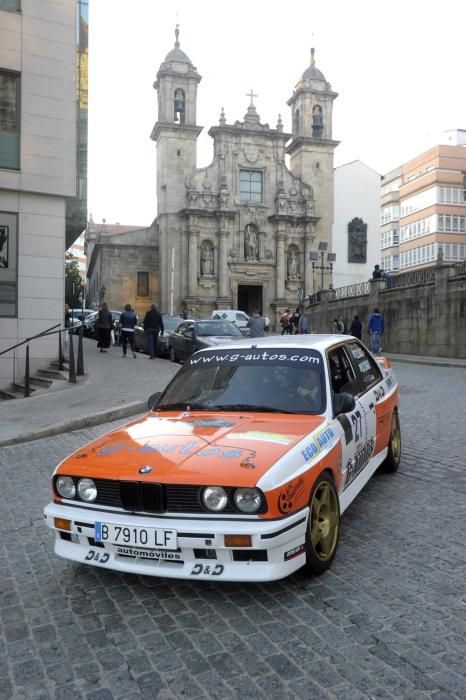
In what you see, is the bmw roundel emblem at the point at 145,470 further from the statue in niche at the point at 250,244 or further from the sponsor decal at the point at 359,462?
the statue in niche at the point at 250,244

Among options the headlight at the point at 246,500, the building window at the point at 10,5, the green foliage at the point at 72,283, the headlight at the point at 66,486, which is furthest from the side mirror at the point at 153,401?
the green foliage at the point at 72,283

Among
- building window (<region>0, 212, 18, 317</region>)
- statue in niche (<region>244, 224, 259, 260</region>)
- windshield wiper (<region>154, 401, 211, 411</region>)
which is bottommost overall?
windshield wiper (<region>154, 401, 211, 411</region>)

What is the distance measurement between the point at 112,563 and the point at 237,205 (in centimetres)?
5131

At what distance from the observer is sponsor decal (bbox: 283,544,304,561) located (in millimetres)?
3459

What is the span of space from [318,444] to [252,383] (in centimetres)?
106

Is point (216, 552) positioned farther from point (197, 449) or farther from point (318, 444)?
point (318, 444)

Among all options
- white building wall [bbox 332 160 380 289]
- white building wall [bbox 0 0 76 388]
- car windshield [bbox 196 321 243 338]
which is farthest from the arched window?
car windshield [bbox 196 321 243 338]

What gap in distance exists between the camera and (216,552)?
3.39m

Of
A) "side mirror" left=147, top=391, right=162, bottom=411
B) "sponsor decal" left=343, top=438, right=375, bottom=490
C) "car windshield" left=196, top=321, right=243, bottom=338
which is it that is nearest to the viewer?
"sponsor decal" left=343, top=438, right=375, bottom=490

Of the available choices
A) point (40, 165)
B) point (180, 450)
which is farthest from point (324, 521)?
point (40, 165)

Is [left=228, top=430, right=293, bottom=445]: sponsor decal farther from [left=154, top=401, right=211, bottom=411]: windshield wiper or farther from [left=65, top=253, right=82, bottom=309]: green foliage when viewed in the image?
[left=65, top=253, right=82, bottom=309]: green foliage

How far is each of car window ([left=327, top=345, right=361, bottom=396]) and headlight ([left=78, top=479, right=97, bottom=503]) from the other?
6.55 ft

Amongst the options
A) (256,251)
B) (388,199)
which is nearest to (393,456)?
(256,251)

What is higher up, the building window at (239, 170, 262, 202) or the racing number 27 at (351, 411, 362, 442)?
the building window at (239, 170, 262, 202)
